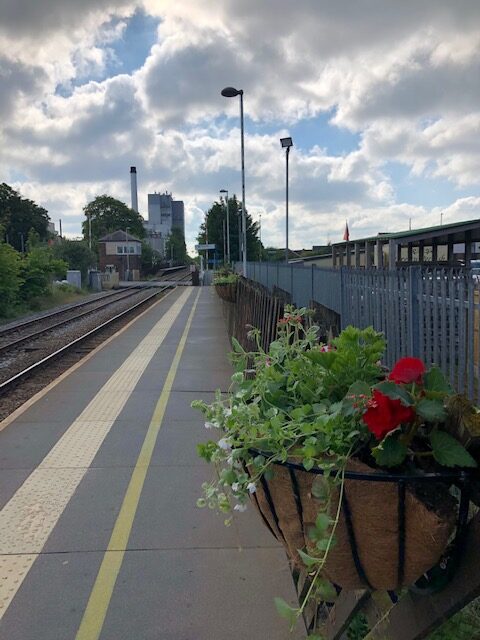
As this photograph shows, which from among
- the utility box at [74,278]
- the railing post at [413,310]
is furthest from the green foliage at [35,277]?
the railing post at [413,310]

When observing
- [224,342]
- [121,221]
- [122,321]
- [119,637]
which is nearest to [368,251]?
[224,342]

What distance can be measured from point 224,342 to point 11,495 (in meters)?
8.61

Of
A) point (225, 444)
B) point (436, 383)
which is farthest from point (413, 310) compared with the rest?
point (225, 444)

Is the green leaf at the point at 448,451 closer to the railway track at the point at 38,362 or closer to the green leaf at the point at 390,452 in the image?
the green leaf at the point at 390,452

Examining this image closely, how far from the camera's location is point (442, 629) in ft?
5.41

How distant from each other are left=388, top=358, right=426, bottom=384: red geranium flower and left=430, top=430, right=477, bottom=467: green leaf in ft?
0.46

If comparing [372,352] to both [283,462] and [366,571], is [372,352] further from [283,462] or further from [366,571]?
[366,571]

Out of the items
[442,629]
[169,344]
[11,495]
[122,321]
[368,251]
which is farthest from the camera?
[122,321]

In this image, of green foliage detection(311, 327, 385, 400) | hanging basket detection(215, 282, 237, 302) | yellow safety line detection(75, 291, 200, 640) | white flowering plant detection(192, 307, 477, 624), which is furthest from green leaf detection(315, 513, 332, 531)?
hanging basket detection(215, 282, 237, 302)

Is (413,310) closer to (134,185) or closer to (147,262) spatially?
(147,262)

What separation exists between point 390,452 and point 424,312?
10.4 feet

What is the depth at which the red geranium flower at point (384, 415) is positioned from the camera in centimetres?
130

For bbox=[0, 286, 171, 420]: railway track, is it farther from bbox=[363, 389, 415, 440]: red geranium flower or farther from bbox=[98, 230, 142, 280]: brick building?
bbox=[98, 230, 142, 280]: brick building

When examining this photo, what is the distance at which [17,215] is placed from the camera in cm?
8156
